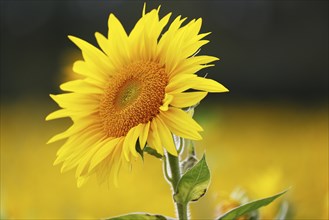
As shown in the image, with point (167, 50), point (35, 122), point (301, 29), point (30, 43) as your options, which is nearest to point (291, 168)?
point (167, 50)

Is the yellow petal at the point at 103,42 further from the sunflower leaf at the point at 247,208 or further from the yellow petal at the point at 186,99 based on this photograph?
the sunflower leaf at the point at 247,208

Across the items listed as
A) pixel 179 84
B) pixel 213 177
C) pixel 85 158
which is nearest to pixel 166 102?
pixel 179 84

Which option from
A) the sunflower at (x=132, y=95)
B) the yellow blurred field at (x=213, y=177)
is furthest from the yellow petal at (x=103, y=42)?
the yellow blurred field at (x=213, y=177)

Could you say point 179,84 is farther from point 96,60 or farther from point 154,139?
point 96,60

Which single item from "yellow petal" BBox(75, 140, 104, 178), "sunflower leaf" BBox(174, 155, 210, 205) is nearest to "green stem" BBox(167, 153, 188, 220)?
"sunflower leaf" BBox(174, 155, 210, 205)

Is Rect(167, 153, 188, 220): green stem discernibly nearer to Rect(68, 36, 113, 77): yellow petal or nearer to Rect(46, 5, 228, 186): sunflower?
Rect(46, 5, 228, 186): sunflower

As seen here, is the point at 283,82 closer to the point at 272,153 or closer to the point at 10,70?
the point at 10,70
